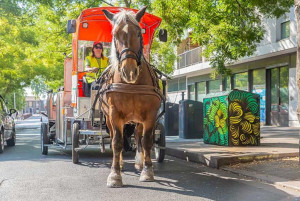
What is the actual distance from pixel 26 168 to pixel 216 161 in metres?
4.04

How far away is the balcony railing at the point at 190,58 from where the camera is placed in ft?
100

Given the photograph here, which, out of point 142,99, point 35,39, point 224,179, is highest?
point 35,39

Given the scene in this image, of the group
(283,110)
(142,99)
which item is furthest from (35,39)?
(142,99)

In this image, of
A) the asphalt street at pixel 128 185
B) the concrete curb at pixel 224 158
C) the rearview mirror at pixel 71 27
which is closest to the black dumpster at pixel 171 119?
the concrete curb at pixel 224 158

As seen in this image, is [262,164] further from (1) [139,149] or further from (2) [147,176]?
(2) [147,176]

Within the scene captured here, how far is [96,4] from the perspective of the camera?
19469 mm

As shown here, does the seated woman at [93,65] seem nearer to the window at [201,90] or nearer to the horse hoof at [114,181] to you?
the horse hoof at [114,181]

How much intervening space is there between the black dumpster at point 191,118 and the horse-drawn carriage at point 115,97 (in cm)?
488

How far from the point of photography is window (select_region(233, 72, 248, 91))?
82.4 feet

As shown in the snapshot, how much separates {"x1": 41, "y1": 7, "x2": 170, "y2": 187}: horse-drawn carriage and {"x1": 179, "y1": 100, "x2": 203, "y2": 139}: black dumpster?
488 cm

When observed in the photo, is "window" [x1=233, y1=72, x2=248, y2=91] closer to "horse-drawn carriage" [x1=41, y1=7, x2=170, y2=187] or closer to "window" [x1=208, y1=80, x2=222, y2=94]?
"window" [x1=208, y1=80, x2=222, y2=94]

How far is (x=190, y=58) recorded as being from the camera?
3225cm

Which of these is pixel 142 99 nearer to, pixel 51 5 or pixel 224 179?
pixel 224 179

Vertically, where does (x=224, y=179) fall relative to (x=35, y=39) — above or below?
below
